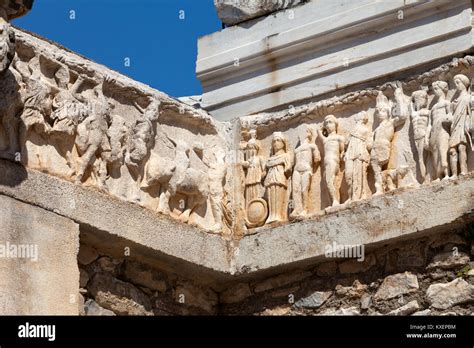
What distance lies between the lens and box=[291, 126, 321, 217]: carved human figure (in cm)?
930

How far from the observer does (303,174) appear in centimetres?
934

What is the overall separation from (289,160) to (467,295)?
4.91 feet

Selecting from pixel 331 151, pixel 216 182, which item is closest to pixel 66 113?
pixel 216 182

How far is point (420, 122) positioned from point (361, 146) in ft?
1.25

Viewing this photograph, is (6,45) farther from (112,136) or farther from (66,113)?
(112,136)

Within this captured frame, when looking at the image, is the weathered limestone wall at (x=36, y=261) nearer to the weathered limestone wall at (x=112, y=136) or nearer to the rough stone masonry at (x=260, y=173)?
the rough stone masonry at (x=260, y=173)

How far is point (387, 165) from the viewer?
9.09 meters

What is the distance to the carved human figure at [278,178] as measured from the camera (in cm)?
941

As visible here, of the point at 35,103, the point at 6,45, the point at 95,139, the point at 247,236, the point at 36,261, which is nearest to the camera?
the point at 6,45

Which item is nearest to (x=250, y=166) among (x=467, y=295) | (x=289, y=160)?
(x=289, y=160)

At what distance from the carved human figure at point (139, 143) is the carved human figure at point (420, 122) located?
4.88ft

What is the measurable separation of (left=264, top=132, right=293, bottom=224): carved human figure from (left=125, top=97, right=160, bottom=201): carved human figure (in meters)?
0.80

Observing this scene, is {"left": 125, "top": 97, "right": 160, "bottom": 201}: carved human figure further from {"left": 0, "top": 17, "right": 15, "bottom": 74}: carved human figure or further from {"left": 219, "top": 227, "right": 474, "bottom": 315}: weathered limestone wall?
{"left": 0, "top": 17, "right": 15, "bottom": 74}: carved human figure
